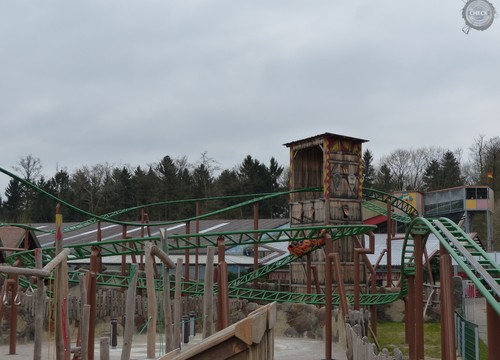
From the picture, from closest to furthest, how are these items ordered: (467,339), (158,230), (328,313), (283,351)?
(467,339)
(328,313)
(283,351)
(158,230)

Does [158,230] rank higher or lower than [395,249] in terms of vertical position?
higher

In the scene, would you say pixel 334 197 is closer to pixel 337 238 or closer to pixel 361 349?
pixel 337 238

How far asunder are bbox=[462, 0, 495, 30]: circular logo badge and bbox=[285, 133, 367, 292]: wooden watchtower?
11.1m

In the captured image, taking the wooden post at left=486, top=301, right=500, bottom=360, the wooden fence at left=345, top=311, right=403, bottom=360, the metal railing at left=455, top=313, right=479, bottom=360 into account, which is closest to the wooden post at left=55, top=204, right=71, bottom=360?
the wooden fence at left=345, top=311, right=403, bottom=360

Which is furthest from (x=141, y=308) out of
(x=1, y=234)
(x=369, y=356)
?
(x=369, y=356)

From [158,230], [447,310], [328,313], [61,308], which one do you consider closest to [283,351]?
[328,313]

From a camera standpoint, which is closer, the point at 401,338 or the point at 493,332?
the point at 493,332

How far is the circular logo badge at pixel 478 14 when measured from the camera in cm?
2967

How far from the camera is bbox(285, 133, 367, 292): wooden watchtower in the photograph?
21797mm

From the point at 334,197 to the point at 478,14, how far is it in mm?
13978

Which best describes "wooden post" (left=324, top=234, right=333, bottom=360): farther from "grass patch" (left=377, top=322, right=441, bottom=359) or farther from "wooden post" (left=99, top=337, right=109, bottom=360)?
"wooden post" (left=99, top=337, right=109, bottom=360)

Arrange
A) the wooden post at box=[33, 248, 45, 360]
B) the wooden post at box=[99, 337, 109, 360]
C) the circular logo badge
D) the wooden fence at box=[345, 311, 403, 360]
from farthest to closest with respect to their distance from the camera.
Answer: the circular logo badge
the wooden post at box=[99, 337, 109, 360]
the wooden post at box=[33, 248, 45, 360]
the wooden fence at box=[345, 311, 403, 360]

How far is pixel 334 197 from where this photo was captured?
21.9 metres

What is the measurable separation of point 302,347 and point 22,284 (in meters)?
7.84
